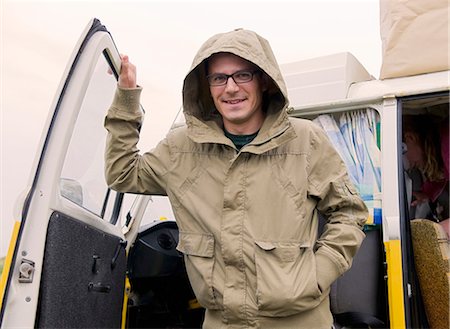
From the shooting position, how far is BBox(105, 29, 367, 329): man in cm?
188

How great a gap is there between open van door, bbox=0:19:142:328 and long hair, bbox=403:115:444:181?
2.60 m

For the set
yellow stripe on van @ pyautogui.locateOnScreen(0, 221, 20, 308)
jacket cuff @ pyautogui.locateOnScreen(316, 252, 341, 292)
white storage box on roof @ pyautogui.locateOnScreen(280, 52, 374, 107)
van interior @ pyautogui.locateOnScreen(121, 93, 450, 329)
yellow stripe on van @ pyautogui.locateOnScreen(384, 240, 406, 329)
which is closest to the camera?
Result: yellow stripe on van @ pyautogui.locateOnScreen(0, 221, 20, 308)

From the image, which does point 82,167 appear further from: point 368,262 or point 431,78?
point 431,78

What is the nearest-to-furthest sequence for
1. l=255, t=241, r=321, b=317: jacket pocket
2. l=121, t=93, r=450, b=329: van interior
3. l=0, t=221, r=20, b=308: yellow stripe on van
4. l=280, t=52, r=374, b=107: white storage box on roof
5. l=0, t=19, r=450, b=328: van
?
l=0, t=221, r=20, b=308: yellow stripe on van
l=0, t=19, r=450, b=328: van
l=255, t=241, r=321, b=317: jacket pocket
l=121, t=93, r=450, b=329: van interior
l=280, t=52, r=374, b=107: white storage box on roof

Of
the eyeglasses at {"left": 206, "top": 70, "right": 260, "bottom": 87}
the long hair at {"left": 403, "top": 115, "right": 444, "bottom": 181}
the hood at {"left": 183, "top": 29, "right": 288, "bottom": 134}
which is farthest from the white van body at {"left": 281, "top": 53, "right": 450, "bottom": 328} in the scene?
the eyeglasses at {"left": 206, "top": 70, "right": 260, "bottom": 87}

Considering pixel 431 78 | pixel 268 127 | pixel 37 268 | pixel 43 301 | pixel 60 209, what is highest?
pixel 431 78

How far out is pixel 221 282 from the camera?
1.92m

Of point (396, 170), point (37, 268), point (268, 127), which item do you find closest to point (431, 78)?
point (396, 170)

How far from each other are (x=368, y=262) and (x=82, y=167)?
1698mm

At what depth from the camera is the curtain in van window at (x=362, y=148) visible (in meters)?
2.78

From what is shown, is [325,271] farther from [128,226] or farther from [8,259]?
[128,226]

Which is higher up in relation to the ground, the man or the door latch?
the man

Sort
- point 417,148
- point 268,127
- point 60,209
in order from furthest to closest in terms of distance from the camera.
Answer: point 417,148 < point 268,127 < point 60,209

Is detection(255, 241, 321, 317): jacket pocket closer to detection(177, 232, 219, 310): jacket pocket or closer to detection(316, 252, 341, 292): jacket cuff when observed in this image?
detection(316, 252, 341, 292): jacket cuff
